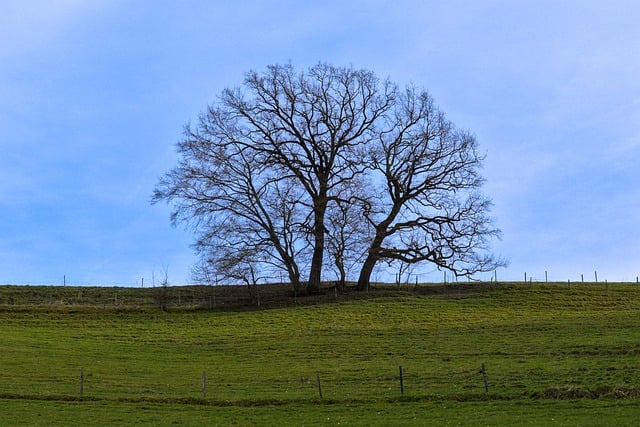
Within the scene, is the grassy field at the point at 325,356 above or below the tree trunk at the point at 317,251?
below

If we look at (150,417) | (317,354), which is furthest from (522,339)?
(150,417)

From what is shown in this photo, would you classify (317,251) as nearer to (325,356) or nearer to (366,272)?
(366,272)

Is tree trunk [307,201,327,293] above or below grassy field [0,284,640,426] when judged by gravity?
above

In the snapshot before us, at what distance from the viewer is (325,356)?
Result: 1496 inches

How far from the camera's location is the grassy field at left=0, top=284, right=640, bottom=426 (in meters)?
26.0

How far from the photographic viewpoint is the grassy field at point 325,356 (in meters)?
26.0

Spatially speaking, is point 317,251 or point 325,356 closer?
point 325,356

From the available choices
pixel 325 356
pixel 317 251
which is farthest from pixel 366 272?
pixel 325 356

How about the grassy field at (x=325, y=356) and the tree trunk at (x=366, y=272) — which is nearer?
the grassy field at (x=325, y=356)

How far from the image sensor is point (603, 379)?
28.7m

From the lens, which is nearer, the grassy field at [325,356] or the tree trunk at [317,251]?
the grassy field at [325,356]

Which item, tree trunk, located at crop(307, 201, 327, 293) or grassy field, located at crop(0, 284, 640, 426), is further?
tree trunk, located at crop(307, 201, 327, 293)

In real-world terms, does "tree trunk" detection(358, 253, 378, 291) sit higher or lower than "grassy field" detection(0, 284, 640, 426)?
higher

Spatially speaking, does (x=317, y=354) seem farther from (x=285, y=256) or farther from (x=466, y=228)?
(x=466, y=228)
